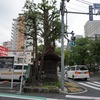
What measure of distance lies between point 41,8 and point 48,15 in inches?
31.3

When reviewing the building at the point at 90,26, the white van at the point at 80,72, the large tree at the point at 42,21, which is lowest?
the white van at the point at 80,72

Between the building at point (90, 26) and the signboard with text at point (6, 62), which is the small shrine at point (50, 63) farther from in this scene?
the building at point (90, 26)

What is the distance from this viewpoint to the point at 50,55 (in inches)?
870

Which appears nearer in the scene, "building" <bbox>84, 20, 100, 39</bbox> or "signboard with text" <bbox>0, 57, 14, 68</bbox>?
"signboard with text" <bbox>0, 57, 14, 68</bbox>

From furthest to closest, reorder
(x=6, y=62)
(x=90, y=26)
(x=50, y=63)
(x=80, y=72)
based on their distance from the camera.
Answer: (x=90, y=26) → (x=80, y=72) → (x=50, y=63) → (x=6, y=62)

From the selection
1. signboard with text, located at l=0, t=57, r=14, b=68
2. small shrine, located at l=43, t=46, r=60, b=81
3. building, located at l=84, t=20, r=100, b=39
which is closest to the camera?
signboard with text, located at l=0, t=57, r=14, b=68

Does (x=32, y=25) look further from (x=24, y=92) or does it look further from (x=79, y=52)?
(x=79, y=52)

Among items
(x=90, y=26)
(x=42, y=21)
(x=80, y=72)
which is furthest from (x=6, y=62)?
(x=90, y=26)

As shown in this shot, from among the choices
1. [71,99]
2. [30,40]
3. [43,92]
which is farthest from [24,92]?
[30,40]

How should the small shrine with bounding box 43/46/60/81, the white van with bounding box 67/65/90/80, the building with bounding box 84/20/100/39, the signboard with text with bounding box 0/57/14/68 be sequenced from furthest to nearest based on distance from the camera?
the building with bounding box 84/20/100/39, the white van with bounding box 67/65/90/80, the small shrine with bounding box 43/46/60/81, the signboard with text with bounding box 0/57/14/68

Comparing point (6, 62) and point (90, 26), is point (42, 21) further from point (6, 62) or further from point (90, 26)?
point (90, 26)

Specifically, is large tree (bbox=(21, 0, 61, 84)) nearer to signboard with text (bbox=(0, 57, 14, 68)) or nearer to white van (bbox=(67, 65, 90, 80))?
signboard with text (bbox=(0, 57, 14, 68))

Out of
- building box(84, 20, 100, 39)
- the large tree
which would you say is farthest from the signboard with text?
building box(84, 20, 100, 39)

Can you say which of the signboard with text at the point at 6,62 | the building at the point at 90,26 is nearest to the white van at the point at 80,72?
the building at the point at 90,26
